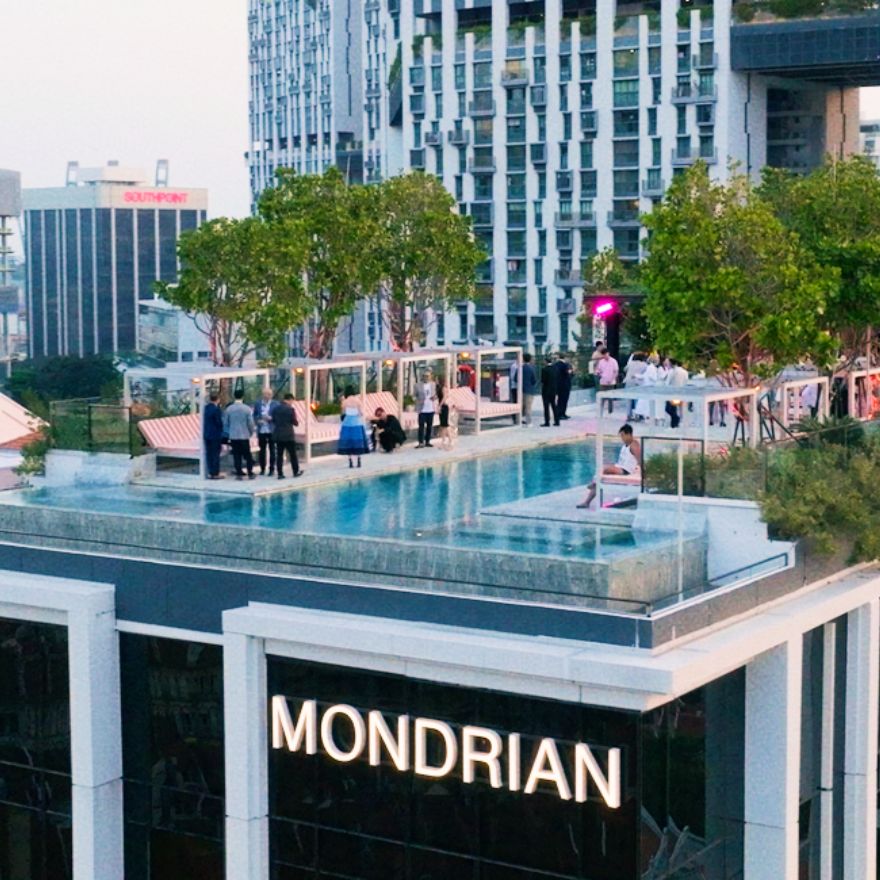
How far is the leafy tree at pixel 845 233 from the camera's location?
34406 mm

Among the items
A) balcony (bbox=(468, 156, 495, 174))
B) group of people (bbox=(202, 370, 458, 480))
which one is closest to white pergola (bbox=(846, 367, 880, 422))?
group of people (bbox=(202, 370, 458, 480))

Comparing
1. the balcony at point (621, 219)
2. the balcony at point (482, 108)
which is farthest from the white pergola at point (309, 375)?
the balcony at point (482, 108)

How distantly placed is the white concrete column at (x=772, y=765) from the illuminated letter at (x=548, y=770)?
2.48 meters

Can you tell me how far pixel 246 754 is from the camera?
23.7 m

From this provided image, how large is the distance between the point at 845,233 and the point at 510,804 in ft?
55.1

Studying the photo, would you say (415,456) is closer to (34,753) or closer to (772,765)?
(34,753)

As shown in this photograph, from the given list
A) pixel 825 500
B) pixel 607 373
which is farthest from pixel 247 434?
pixel 607 373

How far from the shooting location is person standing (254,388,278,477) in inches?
1256

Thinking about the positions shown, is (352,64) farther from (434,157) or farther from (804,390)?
(804,390)

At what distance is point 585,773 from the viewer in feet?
71.5

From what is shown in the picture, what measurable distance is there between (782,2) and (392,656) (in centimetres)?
8791

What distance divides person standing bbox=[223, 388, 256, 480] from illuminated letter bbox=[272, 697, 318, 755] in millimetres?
8447

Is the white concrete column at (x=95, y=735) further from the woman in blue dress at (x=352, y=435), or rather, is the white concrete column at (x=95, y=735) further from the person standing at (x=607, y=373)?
the person standing at (x=607, y=373)

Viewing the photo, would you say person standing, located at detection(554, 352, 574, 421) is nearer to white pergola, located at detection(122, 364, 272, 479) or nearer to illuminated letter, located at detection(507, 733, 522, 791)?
white pergola, located at detection(122, 364, 272, 479)
